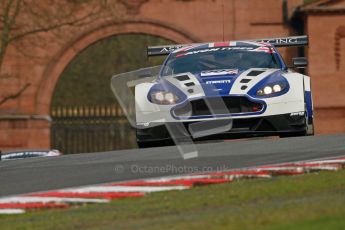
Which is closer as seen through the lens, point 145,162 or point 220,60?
point 145,162

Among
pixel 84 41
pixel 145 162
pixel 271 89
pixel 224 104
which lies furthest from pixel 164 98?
pixel 84 41

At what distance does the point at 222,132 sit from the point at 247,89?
666 mm

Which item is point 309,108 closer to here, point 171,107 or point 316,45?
point 171,107

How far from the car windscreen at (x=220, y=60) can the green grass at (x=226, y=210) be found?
207 inches

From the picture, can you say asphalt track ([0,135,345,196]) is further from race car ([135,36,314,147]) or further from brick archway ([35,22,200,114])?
brick archway ([35,22,200,114])

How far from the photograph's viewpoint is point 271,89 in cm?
1591

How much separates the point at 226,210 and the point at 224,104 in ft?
18.5

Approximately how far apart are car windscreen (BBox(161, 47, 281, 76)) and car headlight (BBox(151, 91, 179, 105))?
101 centimetres

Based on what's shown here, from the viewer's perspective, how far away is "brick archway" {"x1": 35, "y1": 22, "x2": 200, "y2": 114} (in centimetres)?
4528

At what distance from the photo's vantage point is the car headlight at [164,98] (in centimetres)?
1578

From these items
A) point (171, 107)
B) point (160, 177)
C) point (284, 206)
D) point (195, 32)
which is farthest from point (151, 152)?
point (195, 32)

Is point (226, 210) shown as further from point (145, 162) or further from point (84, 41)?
point (84, 41)

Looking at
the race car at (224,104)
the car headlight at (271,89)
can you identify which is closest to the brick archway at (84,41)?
the race car at (224,104)

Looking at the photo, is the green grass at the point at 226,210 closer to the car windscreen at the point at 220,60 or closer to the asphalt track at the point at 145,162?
the asphalt track at the point at 145,162
